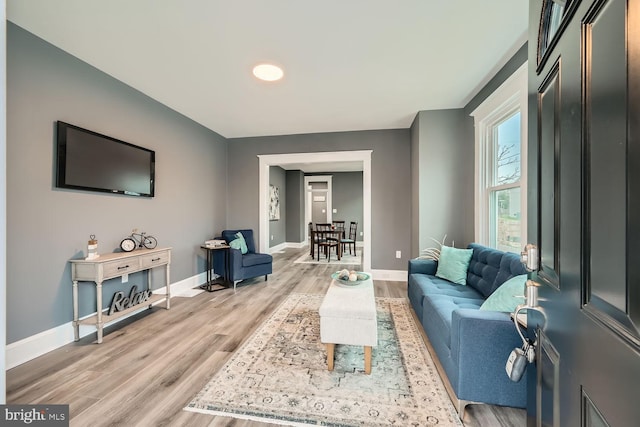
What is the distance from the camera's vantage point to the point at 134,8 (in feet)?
6.02

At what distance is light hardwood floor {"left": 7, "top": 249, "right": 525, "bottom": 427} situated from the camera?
149 cm

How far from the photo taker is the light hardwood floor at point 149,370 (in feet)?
4.88

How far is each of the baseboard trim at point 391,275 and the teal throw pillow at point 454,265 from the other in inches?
61.7

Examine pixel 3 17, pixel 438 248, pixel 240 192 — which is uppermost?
pixel 3 17

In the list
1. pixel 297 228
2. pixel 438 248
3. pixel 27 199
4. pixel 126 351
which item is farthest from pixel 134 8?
pixel 297 228

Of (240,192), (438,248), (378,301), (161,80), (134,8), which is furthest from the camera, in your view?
(240,192)

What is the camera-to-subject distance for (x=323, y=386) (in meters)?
1.72

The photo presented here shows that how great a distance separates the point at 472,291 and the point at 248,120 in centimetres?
379

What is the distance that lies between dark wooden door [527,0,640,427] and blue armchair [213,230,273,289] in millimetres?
3625

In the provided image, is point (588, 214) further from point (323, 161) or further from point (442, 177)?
point (323, 161)

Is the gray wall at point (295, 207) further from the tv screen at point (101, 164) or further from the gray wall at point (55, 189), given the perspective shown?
the tv screen at point (101, 164)

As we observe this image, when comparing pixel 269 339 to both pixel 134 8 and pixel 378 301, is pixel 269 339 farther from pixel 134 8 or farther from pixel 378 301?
pixel 134 8
